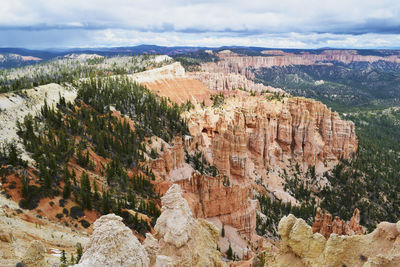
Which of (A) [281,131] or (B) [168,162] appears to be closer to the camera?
(B) [168,162]

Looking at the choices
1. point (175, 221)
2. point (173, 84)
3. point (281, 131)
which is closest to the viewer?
point (175, 221)

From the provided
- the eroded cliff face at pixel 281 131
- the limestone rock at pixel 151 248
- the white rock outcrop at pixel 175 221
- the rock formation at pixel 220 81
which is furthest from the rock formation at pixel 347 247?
the rock formation at pixel 220 81

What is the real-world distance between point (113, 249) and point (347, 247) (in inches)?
295

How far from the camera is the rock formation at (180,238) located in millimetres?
9438

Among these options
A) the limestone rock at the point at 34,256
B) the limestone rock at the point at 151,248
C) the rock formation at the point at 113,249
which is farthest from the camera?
the limestone rock at the point at 34,256

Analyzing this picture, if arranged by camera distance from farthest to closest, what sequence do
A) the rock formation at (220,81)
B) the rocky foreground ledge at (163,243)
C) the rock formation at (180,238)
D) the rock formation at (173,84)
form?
the rock formation at (220,81)
the rock formation at (173,84)
the rock formation at (180,238)
the rocky foreground ledge at (163,243)

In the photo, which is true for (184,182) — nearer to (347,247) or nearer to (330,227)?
(330,227)

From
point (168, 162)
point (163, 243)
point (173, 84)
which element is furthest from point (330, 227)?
point (173, 84)

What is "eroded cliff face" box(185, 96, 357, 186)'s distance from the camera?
52.5m

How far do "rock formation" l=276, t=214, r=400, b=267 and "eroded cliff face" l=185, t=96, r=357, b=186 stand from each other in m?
35.7

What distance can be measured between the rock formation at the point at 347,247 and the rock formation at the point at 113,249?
6076 millimetres

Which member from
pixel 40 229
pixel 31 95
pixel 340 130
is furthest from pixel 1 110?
pixel 340 130

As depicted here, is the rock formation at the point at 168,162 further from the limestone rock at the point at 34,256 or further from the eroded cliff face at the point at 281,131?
the limestone rock at the point at 34,256

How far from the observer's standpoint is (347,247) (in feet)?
29.3
